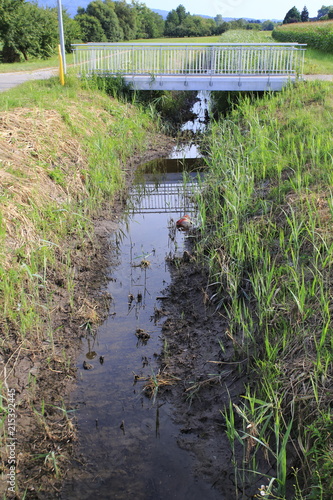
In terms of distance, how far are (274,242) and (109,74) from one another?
10.8 meters

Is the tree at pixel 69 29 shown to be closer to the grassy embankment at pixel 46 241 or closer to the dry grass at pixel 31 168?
the grassy embankment at pixel 46 241

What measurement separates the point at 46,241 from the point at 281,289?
A: 8.47 ft

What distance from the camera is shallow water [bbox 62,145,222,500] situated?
11.1 ft

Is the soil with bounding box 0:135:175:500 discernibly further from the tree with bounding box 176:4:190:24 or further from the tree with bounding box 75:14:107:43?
the tree with bounding box 176:4:190:24

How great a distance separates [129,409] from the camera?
4047 millimetres

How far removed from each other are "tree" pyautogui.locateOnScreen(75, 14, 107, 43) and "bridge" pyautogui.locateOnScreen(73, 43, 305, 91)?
18.3 m

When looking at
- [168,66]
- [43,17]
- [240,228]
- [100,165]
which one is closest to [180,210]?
[100,165]

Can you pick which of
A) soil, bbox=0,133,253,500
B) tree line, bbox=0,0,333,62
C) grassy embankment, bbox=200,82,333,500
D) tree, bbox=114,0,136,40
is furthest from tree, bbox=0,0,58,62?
soil, bbox=0,133,253,500

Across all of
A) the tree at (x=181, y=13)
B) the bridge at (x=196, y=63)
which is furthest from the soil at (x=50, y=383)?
the tree at (x=181, y=13)

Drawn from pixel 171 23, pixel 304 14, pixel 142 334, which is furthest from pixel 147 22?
pixel 142 334

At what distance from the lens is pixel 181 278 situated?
6.11 meters

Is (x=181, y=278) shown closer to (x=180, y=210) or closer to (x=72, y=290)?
(x=72, y=290)

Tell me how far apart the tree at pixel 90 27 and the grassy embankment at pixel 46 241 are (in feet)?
76.5

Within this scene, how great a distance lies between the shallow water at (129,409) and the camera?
3.38 meters
